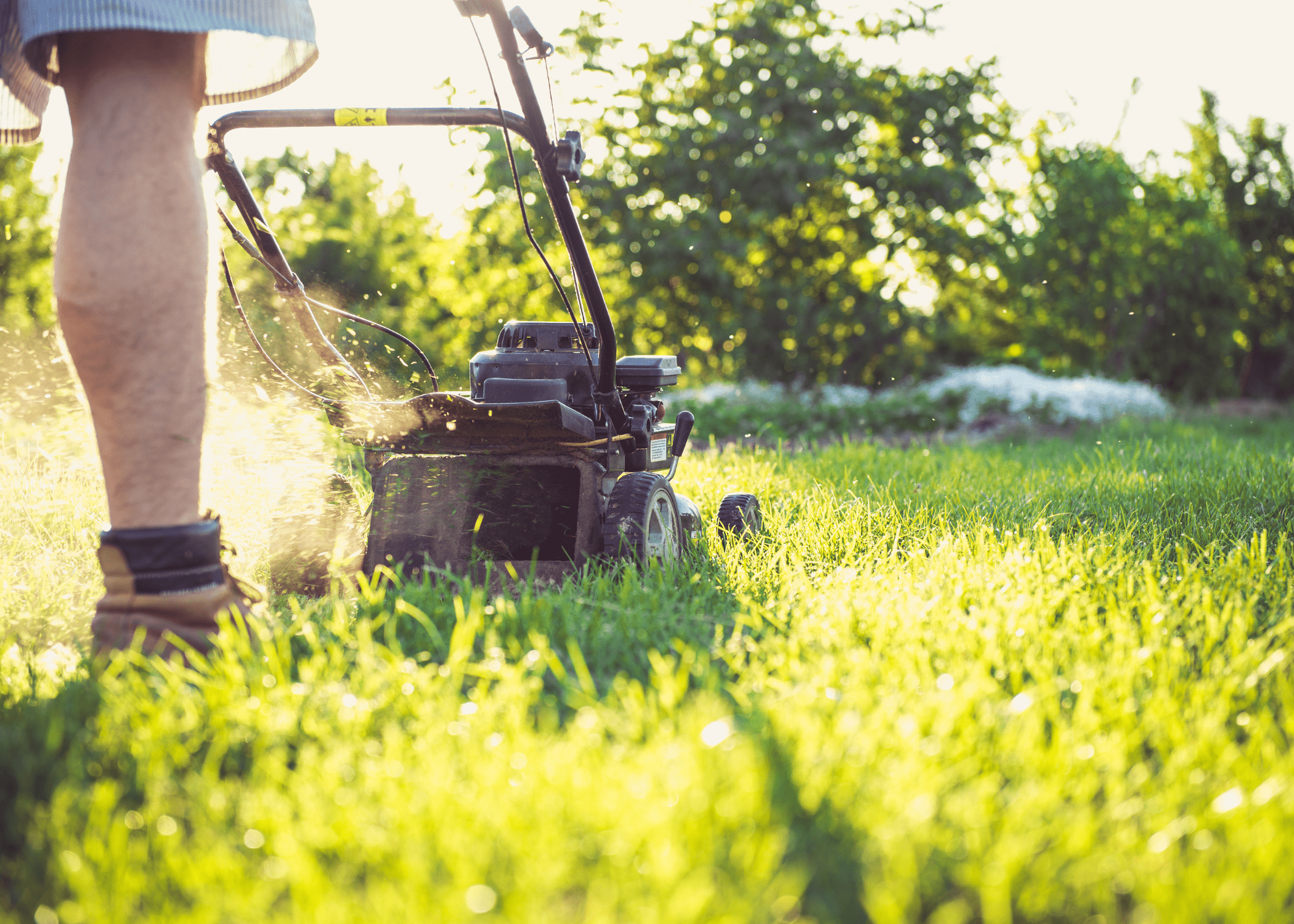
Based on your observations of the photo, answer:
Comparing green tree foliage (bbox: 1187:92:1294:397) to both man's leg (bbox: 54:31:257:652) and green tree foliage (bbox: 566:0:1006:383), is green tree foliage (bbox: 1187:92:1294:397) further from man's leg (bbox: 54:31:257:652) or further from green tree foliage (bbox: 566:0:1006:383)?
man's leg (bbox: 54:31:257:652)

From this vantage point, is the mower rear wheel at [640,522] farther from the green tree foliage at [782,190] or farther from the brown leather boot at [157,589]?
the green tree foliage at [782,190]

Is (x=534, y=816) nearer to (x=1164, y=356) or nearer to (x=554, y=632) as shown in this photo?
(x=554, y=632)

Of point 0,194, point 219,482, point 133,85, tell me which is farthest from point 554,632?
point 0,194

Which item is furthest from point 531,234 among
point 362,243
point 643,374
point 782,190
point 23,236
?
point 362,243

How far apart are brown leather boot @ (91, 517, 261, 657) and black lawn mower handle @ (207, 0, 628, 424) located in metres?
1.08

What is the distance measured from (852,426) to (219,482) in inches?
244

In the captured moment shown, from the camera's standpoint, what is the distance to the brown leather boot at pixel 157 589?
151 centimetres

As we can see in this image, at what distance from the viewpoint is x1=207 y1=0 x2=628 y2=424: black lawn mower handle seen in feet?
6.90

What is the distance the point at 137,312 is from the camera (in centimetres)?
150

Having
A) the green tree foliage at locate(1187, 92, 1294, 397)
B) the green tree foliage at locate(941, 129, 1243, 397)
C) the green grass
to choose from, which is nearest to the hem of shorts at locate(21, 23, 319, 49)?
the green grass

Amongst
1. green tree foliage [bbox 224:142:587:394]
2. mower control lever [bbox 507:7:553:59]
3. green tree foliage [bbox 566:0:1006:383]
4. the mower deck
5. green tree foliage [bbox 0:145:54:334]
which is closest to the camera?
mower control lever [bbox 507:7:553:59]

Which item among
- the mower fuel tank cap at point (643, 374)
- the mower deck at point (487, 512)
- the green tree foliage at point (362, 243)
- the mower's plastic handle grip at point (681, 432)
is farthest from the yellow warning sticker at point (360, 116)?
the green tree foliage at point (362, 243)

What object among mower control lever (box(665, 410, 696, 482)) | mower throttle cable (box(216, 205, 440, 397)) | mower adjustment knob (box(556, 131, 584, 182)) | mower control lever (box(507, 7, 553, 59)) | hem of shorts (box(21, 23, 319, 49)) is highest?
mower control lever (box(507, 7, 553, 59))

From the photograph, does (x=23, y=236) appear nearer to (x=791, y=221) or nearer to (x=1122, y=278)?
(x=791, y=221)
